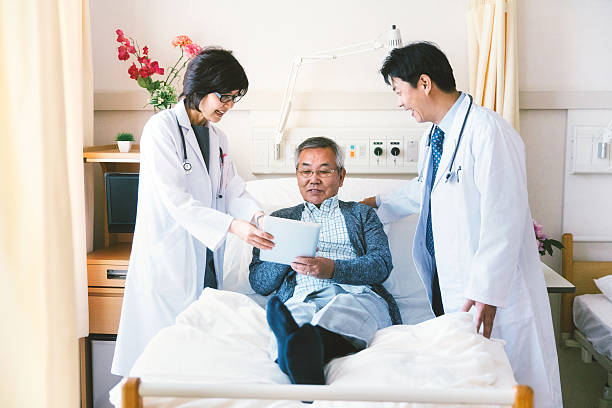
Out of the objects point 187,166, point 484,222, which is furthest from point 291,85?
point 484,222

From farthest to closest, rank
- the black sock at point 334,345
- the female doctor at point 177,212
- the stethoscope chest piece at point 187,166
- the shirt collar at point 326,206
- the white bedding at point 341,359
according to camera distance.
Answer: the shirt collar at point 326,206 < the stethoscope chest piece at point 187,166 < the female doctor at point 177,212 < the black sock at point 334,345 < the white bedding at point 341,359

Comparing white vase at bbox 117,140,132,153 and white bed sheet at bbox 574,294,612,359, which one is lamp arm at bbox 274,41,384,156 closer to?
white vase at bbox 117,140,132,153

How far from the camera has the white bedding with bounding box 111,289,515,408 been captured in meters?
1.34

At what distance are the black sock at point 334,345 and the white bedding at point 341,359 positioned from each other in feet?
0.17

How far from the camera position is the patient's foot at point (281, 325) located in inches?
58.4

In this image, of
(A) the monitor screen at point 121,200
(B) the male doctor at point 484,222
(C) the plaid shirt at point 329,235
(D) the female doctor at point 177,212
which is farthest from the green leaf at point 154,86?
(B) the male doctor at point 484,222

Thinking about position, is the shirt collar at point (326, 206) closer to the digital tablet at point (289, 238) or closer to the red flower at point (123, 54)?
the digital tablet at point (289, 238)

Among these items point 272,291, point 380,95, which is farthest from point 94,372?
point 380,95

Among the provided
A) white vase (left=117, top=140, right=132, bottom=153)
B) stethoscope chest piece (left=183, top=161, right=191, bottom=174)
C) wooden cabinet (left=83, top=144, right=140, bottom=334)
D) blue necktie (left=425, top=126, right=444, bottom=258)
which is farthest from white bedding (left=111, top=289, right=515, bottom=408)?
white vase (left=117, top=140, right=132, bottom=153)

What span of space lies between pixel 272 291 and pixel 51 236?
871 mm

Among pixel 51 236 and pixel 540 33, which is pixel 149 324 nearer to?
pixel 51 236

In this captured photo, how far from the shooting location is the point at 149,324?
6.79 feet

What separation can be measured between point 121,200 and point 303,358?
158cm

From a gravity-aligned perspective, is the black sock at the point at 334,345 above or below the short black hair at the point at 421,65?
below
